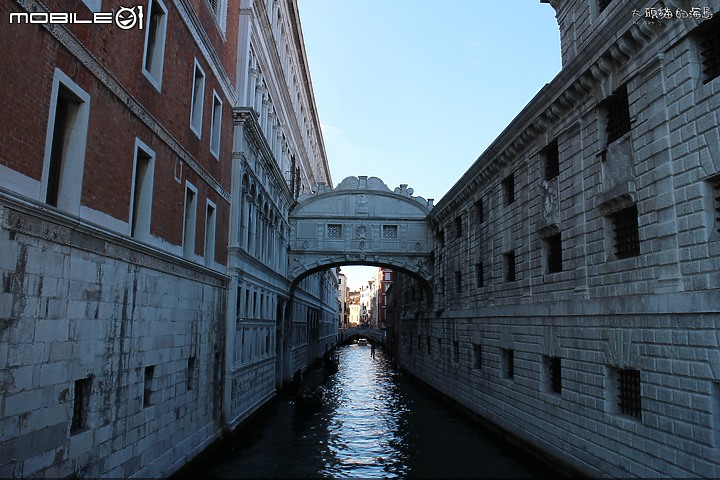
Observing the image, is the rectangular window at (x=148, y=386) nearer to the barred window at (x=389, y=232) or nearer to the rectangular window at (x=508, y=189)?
the rectangular window at (x=508, y=189)

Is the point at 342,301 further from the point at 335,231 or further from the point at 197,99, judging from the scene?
the point at 197,99

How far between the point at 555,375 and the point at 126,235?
34.9 feet

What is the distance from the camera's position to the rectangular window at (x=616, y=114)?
10.6 meters

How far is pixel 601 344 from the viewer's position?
10812 millimetres

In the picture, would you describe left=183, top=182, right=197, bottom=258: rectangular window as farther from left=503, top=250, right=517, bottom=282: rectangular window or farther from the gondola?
the gondola

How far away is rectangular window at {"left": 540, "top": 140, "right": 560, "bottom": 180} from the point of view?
45.2 ft

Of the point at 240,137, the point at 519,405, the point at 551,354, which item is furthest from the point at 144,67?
the point at 519,405

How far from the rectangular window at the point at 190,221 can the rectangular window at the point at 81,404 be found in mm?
5022

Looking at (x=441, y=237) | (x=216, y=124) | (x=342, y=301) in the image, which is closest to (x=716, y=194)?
(x=216, y=124)

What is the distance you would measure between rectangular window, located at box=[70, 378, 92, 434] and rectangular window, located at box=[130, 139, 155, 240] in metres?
2.88

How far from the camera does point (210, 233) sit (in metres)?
14.2

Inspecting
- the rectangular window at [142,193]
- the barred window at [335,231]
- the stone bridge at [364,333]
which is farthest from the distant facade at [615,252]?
the stone bridge at [364,333]

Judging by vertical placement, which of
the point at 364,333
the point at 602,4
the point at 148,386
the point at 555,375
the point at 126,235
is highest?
the point at 602,4

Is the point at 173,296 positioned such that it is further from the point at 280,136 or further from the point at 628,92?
the point at 280,136
